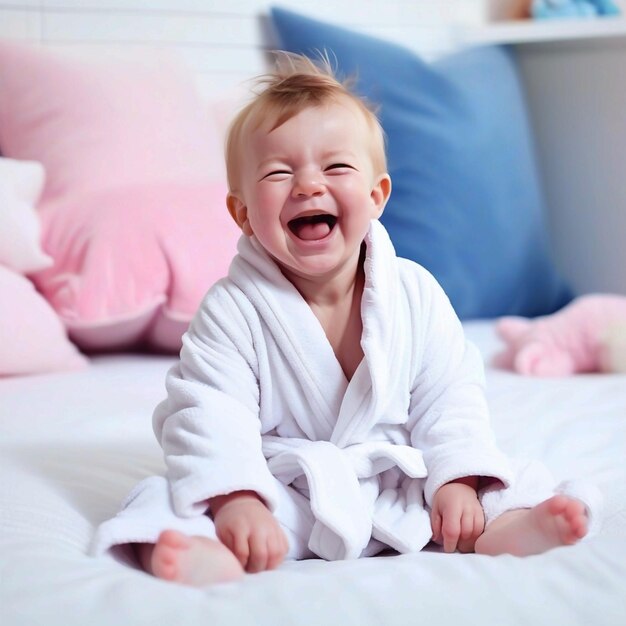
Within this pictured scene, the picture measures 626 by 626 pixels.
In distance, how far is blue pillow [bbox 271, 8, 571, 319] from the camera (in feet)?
7.40

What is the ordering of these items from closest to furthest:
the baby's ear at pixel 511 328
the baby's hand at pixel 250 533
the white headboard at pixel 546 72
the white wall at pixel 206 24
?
the baby's hand at pixel 250 533
the baby's ear at pixel 511 328
the white wall at pixel 206 24
the white headboard at pixel 546 72

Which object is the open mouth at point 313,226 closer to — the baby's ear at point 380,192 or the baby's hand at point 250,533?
the baby's ear at point 380,192

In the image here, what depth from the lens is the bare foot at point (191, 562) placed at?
2.69 feet

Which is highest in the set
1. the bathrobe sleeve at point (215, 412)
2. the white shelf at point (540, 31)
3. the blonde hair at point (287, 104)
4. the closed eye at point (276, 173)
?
the blonde hair at point (287, 104)

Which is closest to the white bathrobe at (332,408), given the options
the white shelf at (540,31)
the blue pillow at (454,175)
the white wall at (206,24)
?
the blue pillow at (454,175)

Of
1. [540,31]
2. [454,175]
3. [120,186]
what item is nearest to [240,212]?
[120,186]

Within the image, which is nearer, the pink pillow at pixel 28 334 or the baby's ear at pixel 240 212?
the baby's ear at pixel 240 212

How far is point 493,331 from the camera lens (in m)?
2.18

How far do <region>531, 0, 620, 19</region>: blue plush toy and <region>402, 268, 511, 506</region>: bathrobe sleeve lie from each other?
6.05 ft

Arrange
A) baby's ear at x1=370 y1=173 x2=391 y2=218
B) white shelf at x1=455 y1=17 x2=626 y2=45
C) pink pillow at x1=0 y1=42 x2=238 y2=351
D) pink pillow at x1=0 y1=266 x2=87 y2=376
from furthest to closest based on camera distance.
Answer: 1. white shelf at x1=455 y1=17 x2=626 y2=45
2. pink pillow at x1=0 y1=42 x2=238 y2=351
3. pink pillow at x1=0 y1=266 x2=87 y2=376
4. baby's ear at x1=370 y1=173 x2=391 y2=218

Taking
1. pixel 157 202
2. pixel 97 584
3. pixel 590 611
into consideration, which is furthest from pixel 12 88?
pixel 590 611

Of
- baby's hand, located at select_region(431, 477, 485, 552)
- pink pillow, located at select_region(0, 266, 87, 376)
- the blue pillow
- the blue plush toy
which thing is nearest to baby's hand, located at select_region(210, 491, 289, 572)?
baby's hand, located at select_region(431, 477, 485, 552)

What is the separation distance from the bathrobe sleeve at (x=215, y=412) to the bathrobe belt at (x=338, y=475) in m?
0.04

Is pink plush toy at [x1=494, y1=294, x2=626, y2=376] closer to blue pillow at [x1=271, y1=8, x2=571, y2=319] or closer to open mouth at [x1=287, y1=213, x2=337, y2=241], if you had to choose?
blue pillow at [x1=271, y1=8, x2=571, y2=319]
